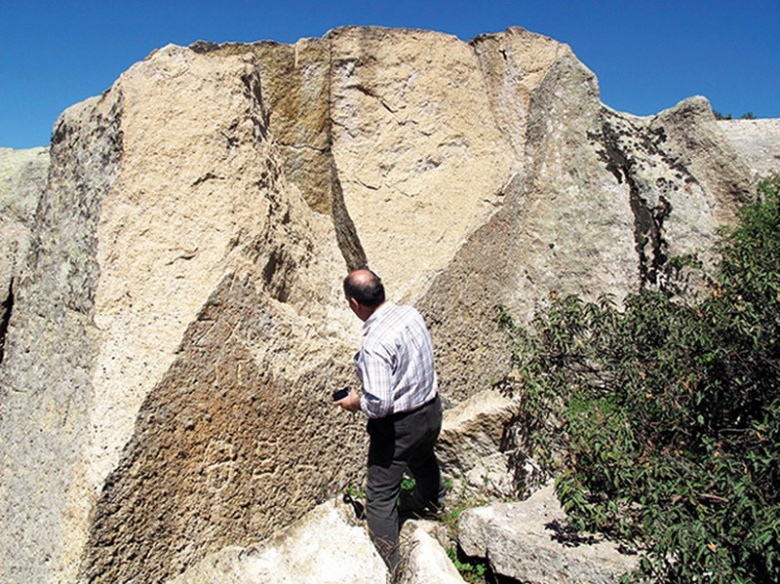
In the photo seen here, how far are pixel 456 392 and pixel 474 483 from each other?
0.63 metres

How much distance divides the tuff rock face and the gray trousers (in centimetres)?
40

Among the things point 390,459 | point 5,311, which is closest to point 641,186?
point 390,459

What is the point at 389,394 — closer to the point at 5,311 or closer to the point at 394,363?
the point at 394,363

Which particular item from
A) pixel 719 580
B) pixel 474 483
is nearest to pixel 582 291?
pixel 474 483

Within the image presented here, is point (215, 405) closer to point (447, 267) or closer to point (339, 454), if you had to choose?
point (339, 454)

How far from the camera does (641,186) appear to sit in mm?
5355

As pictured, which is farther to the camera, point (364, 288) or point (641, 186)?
point (641, 186)

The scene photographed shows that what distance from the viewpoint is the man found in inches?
132

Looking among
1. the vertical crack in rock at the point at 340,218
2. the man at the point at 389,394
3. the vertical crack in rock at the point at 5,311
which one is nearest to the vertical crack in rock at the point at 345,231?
the vertical crack in rock at the point at 340,218

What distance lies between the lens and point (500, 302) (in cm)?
524

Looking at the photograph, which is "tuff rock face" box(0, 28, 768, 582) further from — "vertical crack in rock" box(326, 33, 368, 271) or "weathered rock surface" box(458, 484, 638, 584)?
"weathered rock surface" box(458, 484, 638, 584)

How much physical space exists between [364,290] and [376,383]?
1.43 feet

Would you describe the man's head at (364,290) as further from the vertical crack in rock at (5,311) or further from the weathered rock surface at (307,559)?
the vertical crack in rock at (5,311)

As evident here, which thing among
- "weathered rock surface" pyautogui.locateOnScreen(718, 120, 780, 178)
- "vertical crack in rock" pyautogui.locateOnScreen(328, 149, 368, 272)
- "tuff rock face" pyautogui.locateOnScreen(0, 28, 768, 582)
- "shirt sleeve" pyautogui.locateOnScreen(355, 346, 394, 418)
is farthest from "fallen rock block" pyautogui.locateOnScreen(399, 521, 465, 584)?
"weathered rock surface" pyautogui.locateOnScreen(718, 120, 780, 178)
